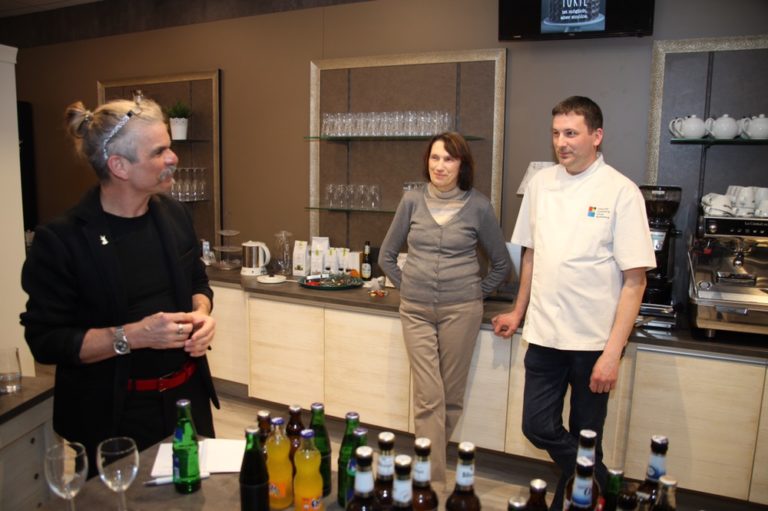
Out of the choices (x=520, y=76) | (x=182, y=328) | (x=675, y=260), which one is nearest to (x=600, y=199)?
(x=675, y=260)

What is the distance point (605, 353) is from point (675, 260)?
1220 mm

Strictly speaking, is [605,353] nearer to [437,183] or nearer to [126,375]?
[437,183]

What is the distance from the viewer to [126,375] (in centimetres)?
182

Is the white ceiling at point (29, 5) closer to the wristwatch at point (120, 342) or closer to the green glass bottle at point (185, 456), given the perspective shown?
the wristwatch at point (120, 342)

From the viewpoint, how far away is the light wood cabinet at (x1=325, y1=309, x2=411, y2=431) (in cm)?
342

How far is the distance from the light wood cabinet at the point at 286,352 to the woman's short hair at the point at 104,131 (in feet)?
6.37

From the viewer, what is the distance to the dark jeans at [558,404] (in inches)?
99.4

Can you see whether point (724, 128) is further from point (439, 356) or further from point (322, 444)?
point (322, 444)

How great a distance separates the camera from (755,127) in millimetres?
2928

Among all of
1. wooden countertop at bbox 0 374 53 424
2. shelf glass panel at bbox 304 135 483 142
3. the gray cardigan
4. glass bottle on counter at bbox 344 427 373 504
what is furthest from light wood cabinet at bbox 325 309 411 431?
Answer: glass bottle on counter at bbox 344 427 373 504

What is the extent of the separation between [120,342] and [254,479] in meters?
0.68

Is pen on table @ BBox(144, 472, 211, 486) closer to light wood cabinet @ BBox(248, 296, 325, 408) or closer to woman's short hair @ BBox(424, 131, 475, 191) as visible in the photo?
woman's short hair @ BBox(424, 131, 475, 191)

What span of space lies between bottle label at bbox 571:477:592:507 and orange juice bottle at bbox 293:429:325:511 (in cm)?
55

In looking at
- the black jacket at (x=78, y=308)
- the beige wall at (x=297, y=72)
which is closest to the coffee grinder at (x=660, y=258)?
the beige wall at (x=297, y=72)
